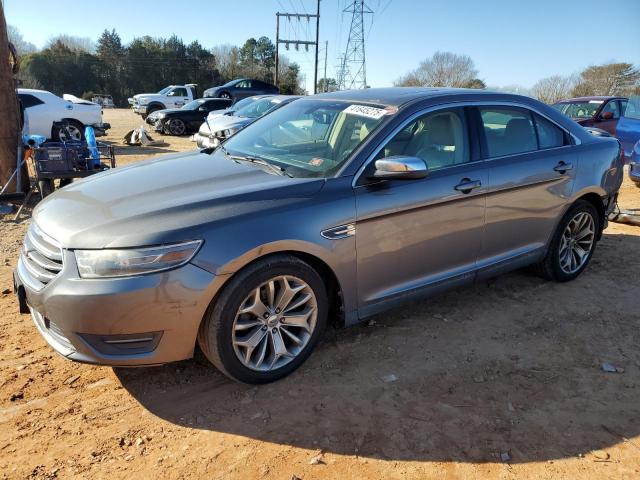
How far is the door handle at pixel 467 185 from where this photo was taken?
3.51 m

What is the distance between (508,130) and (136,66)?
6854 centimetres

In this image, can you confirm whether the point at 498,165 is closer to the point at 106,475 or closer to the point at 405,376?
the point at 405,376

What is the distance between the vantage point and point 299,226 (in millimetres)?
2834

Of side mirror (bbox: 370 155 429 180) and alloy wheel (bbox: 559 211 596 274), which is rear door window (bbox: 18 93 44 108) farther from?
alloy wheel (bbox: 559 211 596 274)

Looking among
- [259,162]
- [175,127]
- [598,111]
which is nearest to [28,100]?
[175,127]

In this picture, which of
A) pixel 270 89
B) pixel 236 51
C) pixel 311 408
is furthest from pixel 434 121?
pixel 236 51

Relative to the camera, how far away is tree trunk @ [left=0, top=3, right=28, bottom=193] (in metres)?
7.36

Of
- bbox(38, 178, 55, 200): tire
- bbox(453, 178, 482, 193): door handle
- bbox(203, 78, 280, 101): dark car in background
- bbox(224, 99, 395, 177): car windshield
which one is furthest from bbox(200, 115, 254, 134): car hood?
bbox(203, 78, 280, 101): dark car in background

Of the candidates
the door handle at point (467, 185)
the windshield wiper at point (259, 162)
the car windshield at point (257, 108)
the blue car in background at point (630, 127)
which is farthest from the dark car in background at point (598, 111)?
the windshield wiper at point (259, 162)

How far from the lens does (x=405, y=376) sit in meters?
3.12

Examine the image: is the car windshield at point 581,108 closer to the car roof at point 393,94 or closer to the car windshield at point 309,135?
the car roof at point 393,94

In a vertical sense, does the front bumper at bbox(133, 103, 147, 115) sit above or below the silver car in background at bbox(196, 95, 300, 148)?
below

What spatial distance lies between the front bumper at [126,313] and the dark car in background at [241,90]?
983 inches

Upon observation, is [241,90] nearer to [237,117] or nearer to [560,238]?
[237,117]
